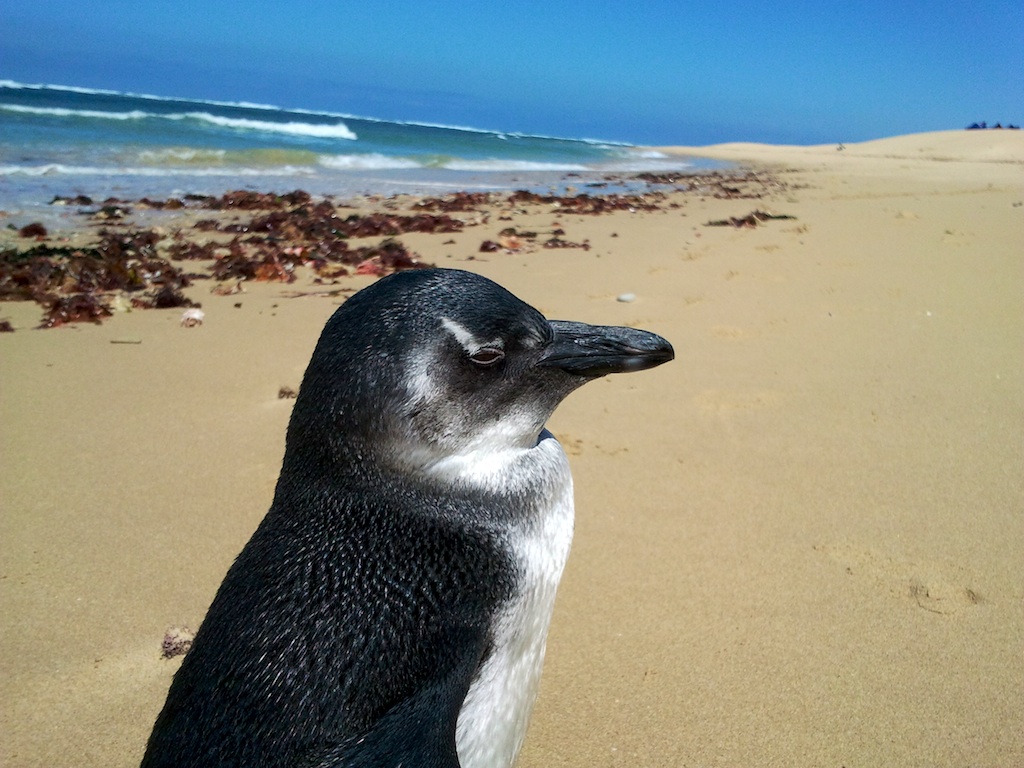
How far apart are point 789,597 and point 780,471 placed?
89 centimetres

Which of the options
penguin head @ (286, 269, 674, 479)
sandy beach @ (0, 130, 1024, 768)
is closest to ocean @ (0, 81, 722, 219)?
sandy beach @ (0, 130, 1024, 768)

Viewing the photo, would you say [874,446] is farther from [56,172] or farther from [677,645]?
[56,172]

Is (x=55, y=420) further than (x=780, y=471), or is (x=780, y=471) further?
(x=55, y=420)

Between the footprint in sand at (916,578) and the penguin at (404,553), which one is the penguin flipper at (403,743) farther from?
the footprint in sand at (916,578)

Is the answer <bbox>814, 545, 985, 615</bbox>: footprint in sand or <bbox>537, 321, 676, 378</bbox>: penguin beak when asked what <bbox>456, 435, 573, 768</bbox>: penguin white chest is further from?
<bbox>814, 545, 985, 615</bbox>: footprint in sand

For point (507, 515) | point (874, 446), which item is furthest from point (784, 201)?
point (507, 515)

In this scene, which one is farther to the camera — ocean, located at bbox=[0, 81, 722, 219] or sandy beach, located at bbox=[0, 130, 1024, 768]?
ocean, located at bbox=[0, 81, 722, 219]

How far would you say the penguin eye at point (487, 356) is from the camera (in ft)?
5.57

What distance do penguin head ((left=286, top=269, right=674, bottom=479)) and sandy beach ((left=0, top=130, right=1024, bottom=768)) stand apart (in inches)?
38.4

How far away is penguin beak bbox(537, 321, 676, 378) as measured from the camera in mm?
1817

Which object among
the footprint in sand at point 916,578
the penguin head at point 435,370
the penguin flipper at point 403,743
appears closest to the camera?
the penguin flipper at point 403,743

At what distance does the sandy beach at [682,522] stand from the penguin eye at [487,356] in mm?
1086

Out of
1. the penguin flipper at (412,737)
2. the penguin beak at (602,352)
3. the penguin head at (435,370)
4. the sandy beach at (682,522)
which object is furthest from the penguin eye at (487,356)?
the sandy beach at (682,522)

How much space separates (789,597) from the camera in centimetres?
257
